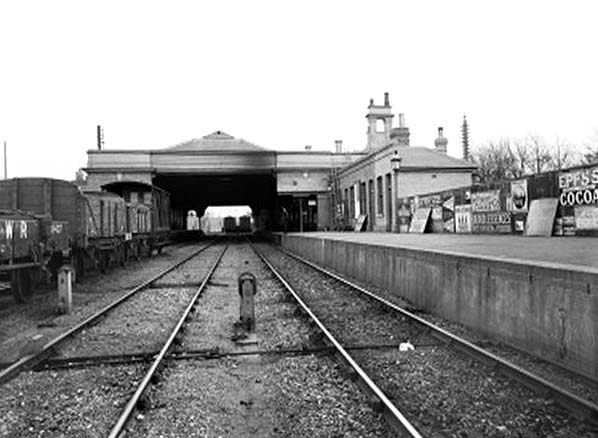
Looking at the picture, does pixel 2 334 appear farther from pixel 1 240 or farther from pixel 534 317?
pixel 534 317

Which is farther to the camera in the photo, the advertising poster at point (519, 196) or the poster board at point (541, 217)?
the advertising poster at point (519, 196)

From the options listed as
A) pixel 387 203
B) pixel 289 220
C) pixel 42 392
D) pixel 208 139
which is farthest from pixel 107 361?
pixel 208 139

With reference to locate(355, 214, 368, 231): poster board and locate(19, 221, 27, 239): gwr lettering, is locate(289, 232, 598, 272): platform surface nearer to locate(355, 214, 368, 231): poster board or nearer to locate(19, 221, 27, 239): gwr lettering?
locate(19, 221, 27, 239): gwr lettering

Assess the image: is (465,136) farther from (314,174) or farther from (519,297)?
(519,297)

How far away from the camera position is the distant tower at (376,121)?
55.6 meters

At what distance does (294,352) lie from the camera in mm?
7863

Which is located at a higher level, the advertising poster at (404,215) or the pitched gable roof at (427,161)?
the pitched gable roof at (427,161)

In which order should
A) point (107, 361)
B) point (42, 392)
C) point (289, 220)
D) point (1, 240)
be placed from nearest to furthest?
point (42, 392)
point (107, 361)
point (1, 240)
point (289, 220)

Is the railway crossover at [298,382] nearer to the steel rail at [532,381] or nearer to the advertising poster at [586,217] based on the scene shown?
the steel rail at [532,381]

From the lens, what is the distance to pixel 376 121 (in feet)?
185

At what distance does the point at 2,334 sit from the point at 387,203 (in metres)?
28.2

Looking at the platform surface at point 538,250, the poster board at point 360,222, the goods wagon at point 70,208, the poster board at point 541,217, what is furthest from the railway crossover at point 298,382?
the poster board at point 360,222

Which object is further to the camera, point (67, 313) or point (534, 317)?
point (67, 313)

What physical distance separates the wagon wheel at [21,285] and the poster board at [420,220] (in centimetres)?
1959
